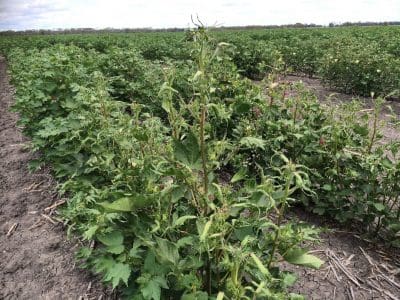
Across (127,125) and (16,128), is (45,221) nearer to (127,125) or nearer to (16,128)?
(127,125)

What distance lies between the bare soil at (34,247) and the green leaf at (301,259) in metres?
1.30

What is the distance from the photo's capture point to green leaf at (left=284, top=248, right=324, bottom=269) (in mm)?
1673

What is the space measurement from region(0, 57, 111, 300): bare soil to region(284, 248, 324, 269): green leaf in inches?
51.2

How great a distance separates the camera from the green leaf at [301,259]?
65.9 inches

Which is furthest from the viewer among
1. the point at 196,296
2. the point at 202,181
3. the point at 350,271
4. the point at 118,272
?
the point at 350,271

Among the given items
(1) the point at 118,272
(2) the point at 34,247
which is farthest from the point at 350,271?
(2) the point at 34,247

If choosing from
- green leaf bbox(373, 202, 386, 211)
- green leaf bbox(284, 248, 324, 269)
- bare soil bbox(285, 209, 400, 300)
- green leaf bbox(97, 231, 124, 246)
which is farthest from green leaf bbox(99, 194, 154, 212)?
green leaf bbox(373, 202, 386, 211)

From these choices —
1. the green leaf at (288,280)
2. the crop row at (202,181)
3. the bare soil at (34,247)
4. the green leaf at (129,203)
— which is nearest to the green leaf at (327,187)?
the crop row at (202,181)

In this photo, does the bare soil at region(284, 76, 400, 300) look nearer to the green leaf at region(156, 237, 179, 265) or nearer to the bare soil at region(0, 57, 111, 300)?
the green leaf at region(156, 237, 179, 265)

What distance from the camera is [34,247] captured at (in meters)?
3.02

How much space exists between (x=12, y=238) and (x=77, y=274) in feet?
3.04

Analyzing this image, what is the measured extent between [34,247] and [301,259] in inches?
89.7

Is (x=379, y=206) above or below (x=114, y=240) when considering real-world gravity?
below

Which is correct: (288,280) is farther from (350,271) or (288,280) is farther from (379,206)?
(379,206)
